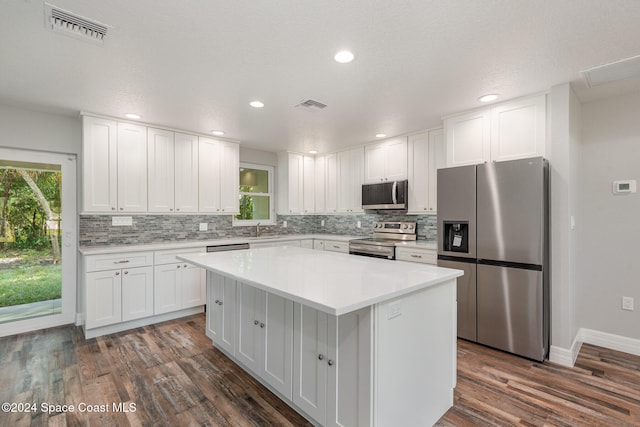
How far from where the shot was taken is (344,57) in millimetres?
2189

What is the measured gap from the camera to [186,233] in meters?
4.45

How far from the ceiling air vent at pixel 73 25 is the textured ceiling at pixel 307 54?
45 millimetres

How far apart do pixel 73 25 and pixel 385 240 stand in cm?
390

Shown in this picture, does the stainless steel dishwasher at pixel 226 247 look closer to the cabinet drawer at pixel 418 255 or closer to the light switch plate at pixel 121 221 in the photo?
the light switch plate at pixel 121 221

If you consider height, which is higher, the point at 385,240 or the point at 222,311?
the point at 385,240

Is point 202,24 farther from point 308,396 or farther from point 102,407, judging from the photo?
point 102,407

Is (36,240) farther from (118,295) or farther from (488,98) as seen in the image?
(488,98)

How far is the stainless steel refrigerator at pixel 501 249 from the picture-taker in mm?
2670

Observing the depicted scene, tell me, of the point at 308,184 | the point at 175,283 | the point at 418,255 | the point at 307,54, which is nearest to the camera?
the point at 307,54

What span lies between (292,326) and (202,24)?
1908mm

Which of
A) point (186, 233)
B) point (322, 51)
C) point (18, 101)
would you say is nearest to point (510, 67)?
point (322, 51)

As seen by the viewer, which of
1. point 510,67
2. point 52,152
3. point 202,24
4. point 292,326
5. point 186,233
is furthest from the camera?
point 186,233

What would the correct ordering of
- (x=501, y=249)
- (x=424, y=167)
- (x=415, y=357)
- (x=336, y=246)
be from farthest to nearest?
(x=336, y=246) < (x=424, y=167) < (x=501, y=249) < (x=415, y=357)

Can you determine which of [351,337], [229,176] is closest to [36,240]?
[229,176]
